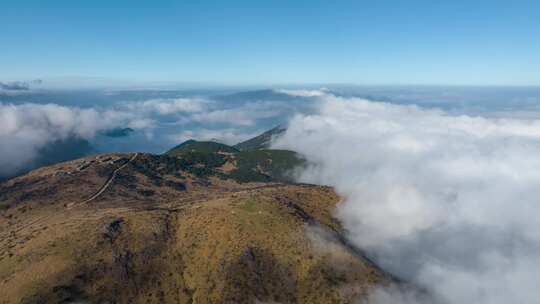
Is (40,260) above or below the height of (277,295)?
above

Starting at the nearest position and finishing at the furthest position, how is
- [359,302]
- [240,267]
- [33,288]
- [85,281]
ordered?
[33,288], [85,281], [359,302], [240,267]

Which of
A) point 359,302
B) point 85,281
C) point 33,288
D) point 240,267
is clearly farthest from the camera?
point 240,267

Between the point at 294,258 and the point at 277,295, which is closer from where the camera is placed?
the point at 277,295

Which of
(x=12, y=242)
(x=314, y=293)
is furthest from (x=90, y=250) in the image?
(x=314, y=293)

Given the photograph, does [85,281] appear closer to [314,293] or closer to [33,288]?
[33,288]

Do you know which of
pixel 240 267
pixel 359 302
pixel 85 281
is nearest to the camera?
pixel 85 281

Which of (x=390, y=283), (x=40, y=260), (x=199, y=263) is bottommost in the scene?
(x=390, y=283)

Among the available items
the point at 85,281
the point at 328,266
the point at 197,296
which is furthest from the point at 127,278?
the point at 328,266

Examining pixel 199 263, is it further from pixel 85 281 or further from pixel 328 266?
pixel 328 266

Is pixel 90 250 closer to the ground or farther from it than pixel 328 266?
farther from it
